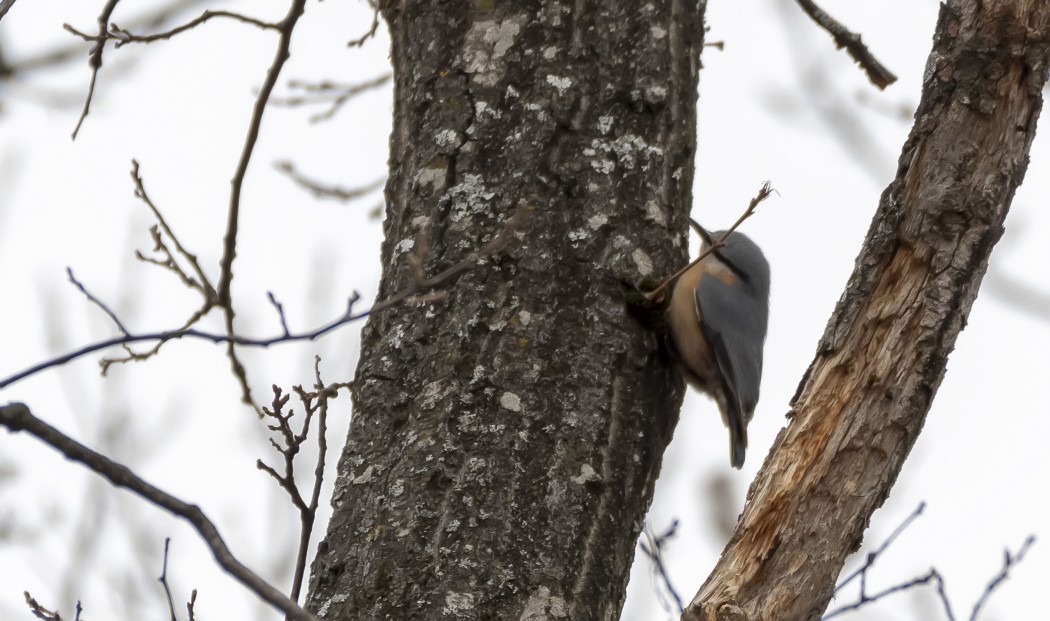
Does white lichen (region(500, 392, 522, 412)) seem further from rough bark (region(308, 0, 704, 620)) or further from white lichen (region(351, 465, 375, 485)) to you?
white lichen (region(351, 465, 375, 485))

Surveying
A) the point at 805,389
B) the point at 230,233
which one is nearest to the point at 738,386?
the point at 805,389

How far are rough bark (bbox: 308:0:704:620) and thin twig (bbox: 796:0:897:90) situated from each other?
64cm

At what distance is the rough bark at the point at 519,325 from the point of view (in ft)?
6.26

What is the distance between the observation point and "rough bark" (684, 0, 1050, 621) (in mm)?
1995

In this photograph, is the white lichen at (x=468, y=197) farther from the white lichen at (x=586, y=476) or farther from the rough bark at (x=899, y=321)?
the rough bark at (x=899, y=321)

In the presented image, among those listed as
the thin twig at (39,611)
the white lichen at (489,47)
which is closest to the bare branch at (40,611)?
the thin twig at (39,611)

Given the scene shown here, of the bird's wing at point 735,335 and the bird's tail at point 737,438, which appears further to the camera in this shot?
the bird's tail at point 737,438

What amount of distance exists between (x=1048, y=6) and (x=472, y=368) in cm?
132

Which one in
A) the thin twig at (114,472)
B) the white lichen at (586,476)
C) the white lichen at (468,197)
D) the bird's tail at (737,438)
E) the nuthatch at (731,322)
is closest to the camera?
the thin twig at (114,472)

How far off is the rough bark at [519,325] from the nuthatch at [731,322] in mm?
891

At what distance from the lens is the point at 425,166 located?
7.38 ft

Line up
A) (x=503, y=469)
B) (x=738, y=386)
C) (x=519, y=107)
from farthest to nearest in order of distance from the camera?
(x=738, y=386) → (x=519, y=107) → (x=503, y=469)

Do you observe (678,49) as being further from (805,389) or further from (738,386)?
(738,386)

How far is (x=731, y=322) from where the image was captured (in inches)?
137
